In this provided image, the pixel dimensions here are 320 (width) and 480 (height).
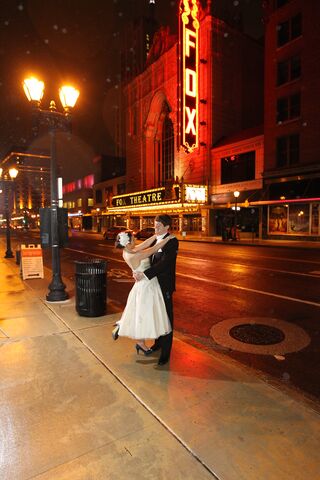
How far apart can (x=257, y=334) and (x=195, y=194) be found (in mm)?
28299

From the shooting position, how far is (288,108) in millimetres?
26531

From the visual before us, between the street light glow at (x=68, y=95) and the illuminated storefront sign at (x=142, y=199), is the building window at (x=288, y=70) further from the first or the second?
the street light glow at (x=68, y=95)

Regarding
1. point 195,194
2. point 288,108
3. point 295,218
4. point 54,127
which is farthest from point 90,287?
point 195,194

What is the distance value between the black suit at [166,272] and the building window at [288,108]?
2606 cm

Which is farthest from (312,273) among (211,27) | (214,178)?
(211,27)

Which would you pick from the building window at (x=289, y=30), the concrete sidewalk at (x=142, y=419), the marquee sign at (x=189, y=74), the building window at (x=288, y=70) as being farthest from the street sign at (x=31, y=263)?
the building window at (x=289, y=30)

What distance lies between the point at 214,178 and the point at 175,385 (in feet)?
105

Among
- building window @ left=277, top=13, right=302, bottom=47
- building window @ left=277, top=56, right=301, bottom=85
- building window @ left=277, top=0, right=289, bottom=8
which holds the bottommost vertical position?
building window @ left=277, top=56, right=301, bottom=85

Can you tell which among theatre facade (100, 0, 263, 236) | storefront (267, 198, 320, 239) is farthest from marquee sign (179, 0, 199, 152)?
storefront (267, 198, 320, 239)

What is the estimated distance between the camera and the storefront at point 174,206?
33.0 meters

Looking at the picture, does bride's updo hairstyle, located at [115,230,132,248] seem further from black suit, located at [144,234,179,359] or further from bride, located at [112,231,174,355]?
black suit, located at [144,234,179,359]

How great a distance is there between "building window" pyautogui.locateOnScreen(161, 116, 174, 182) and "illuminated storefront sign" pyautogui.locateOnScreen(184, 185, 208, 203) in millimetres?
9384

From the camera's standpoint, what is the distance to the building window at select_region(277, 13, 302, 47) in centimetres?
2573

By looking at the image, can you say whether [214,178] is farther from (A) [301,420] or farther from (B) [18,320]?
(A) [301,420]
